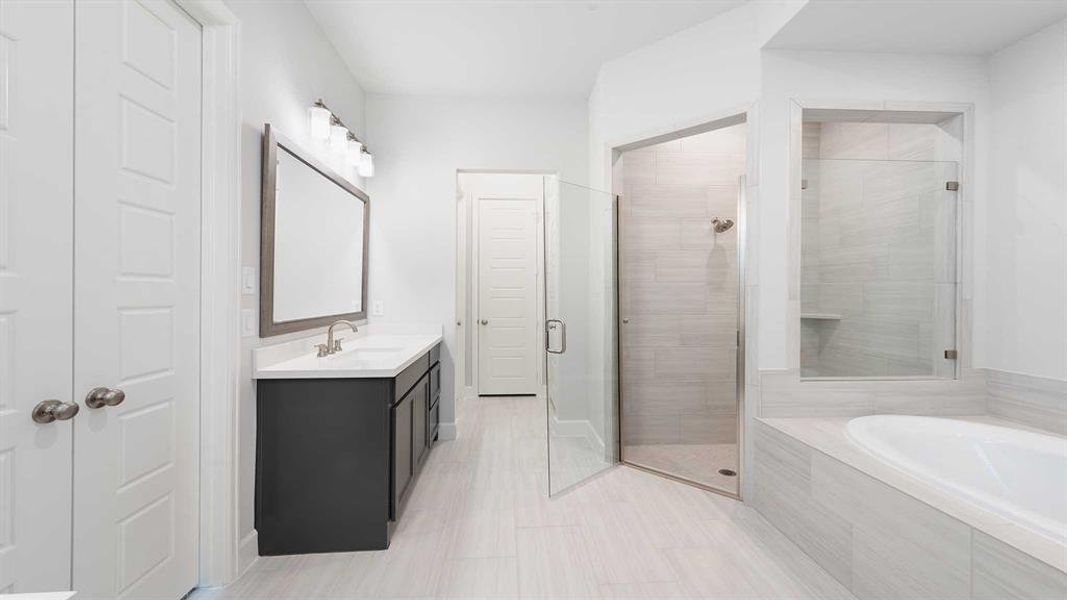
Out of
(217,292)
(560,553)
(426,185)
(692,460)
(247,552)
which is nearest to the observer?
(217,292)

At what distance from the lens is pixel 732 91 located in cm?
246

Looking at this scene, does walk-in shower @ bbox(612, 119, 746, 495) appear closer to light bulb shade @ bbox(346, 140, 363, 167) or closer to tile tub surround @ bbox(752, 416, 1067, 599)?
tile tub surround @ bbox(752, 416, 1067, 599)

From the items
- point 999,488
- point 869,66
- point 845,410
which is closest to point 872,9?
point 869,66

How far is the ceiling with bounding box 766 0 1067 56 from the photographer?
196cm

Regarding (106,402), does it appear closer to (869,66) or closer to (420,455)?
(420,455)

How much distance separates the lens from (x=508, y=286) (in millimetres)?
5051

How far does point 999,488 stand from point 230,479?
3142mm

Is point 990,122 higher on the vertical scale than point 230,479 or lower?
higher

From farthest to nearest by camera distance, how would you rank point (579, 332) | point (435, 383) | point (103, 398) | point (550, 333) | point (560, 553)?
point (435, 383) < point (579, 332) < point (550, 333) < point (560, 553) < point (103, 398)

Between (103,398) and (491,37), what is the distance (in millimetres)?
2573

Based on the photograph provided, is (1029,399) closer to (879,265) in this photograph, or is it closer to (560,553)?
(879,265)

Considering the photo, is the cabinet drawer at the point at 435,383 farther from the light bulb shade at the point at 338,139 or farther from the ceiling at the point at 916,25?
the ceiling at the point at 916,25

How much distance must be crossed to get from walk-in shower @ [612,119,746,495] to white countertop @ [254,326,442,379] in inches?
60.8

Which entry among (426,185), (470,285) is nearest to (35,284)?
(426,185)
